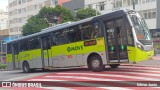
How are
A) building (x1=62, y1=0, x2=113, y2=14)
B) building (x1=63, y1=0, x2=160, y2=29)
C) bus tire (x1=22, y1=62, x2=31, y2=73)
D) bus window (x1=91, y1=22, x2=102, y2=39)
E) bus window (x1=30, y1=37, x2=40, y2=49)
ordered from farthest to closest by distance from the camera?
building (x1=62, y1=0, x2=113, y2=14)
building (x1=63, y1=0, x2=160, y2=29)
bus tire (x1=22, y1=62, x2=31, y2=73)
bus window (x1=30, y1=37, x2=40, y2=49)
bus window (x1=91, y1=22, x2=102, y2=39)

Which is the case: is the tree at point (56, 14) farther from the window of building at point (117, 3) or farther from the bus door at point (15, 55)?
the bus door at point (15, 55)

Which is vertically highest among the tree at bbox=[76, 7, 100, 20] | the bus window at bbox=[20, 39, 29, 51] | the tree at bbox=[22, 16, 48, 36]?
the tree at bbox=[76, 7, 100, 20]

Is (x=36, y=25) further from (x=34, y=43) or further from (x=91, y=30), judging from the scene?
(x=91, y=30)

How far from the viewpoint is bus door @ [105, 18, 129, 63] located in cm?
1589

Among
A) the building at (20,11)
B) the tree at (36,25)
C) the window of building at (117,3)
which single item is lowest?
the tree at (36,25)

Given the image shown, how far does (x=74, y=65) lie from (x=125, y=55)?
4306 mm

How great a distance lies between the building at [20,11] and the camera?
82.0m

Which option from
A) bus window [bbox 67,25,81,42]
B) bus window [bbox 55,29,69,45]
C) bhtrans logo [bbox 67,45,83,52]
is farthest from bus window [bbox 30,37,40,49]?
bus window [bbox 67,25,81,42]

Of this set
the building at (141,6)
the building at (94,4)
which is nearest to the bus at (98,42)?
the building at (141,6)

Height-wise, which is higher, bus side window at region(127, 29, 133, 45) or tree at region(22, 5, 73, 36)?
tree at region(22, 5, 73, 36)

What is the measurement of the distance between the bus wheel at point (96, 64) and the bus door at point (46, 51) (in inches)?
183

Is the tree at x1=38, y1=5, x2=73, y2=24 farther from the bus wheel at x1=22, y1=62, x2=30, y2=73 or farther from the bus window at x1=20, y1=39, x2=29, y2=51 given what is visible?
the bus wheel at x1=22, y1=62, x2=30, y2=73

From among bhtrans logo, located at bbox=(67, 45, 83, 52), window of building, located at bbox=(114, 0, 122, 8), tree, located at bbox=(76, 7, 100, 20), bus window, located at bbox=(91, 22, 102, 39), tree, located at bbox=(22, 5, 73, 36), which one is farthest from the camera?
tree, located at bbox=(22, 5, 73, 36)

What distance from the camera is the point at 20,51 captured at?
1010 inches
